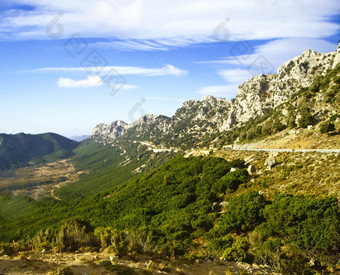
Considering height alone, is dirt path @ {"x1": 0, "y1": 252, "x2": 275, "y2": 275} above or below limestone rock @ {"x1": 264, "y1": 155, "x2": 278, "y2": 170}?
below

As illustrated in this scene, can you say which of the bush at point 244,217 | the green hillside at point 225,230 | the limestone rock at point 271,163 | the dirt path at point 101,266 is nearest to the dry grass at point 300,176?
the limestone rock at point 271,163

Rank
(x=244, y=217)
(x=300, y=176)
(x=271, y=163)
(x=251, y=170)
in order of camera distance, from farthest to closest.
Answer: (x=251, y=170) < (x=271, y=163) < (x=300, y=176) < (x=244, y=217)

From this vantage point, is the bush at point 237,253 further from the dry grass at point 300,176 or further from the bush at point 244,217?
the dry grass at point 300,176

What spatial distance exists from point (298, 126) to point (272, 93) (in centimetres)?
8263

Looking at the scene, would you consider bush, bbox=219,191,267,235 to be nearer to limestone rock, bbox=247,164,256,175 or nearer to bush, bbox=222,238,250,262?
bush, bbox=222,238,250,262

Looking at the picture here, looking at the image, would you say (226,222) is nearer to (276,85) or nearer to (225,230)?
(225,230)

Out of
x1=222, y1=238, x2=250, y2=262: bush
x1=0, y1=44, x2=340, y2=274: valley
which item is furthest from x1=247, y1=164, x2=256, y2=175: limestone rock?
x1=222, y1=238, x2=250, y2=262: bush

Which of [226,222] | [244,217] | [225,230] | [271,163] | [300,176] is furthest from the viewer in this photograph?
[271,163]

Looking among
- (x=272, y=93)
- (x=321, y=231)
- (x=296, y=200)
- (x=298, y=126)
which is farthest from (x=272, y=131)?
(x=272, y=93)

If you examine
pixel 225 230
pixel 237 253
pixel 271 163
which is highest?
pixel 271 163

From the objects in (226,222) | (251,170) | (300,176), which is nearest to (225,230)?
(226,222)

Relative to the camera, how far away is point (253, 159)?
46156 millimetres

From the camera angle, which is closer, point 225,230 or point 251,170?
point 225,230

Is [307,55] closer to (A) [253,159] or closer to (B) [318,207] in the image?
(A) [253,159]
